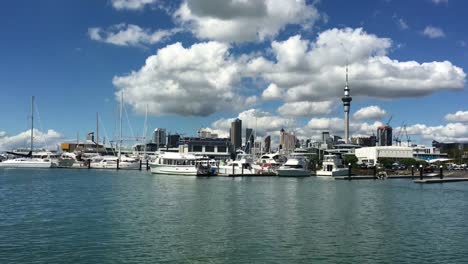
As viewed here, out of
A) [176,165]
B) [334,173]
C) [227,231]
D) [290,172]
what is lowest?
[227,231]

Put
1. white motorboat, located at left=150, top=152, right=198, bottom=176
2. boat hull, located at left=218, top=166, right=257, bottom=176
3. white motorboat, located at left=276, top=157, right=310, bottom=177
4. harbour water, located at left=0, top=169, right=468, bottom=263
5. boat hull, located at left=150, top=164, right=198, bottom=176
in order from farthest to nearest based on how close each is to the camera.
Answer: boat hull, located at left=218, top=166, right=257, bottom=176
white motorboat, located at left=276, top=157, right=310, bottom=177
white motorboat, located at left=150, top=152, right=198, bottom=176
boat hull, located at left=150, top=164, right=198, bottom=176
harbour water, located at left=0, top=169, right=468, bottom=263

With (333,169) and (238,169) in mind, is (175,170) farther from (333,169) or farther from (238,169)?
(333,169)

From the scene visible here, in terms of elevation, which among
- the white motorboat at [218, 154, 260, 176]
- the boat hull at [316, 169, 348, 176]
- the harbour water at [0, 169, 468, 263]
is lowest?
the harbour water at [0, 169, 468, 263]

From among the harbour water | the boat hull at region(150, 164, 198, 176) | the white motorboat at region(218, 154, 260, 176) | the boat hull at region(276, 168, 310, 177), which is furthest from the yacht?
the harbour water

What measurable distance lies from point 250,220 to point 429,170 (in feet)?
509

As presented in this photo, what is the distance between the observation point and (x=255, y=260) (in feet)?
106

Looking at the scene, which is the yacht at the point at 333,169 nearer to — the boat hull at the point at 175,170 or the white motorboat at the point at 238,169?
the white motorboat at the point at 238,169

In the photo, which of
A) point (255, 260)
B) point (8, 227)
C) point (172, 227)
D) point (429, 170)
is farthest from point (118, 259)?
point (429, 170)

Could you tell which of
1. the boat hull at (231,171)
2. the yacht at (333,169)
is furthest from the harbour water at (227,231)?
the yacht at (333,169)

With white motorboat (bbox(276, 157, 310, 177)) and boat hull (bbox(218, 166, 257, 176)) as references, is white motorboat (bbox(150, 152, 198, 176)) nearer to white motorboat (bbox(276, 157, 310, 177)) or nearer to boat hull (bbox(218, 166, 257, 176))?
boat hull (bbox(218, 166, 257, 176))

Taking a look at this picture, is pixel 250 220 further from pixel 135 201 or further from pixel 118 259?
pixel 135 201

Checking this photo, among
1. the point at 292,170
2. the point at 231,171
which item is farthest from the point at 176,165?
the point at 292,170

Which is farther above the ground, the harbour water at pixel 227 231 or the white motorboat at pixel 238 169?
the white motorboat at pixel 238 169

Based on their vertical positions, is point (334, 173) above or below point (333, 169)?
below
